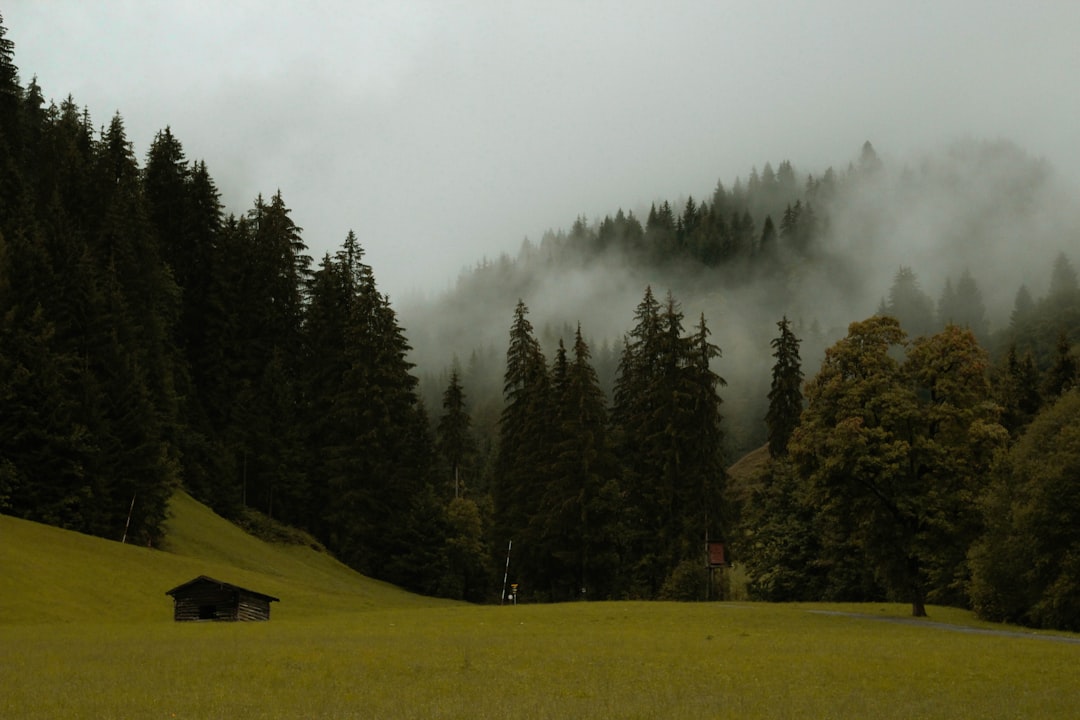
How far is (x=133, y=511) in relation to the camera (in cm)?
6184

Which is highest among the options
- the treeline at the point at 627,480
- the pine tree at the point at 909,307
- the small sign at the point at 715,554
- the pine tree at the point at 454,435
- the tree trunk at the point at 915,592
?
the pine tree at the point at 909,307

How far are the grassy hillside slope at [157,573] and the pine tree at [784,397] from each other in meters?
32.6

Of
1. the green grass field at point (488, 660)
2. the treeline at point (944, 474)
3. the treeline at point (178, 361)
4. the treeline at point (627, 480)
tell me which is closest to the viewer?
the green grass field at point (488, 660)

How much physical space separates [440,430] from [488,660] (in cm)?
7565

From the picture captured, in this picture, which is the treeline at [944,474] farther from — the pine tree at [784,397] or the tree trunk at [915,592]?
the pine tree at [784,397]

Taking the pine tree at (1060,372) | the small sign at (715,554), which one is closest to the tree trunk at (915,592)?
the small sign at (715,554)

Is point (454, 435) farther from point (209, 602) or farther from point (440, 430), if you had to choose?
point (209, 602)

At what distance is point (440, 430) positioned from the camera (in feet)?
340

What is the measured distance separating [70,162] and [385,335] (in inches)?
1393

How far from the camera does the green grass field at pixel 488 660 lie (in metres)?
19.6

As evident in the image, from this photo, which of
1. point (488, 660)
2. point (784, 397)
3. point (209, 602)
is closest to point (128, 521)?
point (209, 602)

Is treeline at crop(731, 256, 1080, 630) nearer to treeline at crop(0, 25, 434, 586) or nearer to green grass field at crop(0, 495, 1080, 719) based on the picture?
green grass field at crop(0, 495, 1080, 719)

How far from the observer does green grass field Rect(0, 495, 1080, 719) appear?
773 inches

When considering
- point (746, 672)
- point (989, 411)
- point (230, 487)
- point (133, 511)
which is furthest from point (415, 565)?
point (746, 672)
